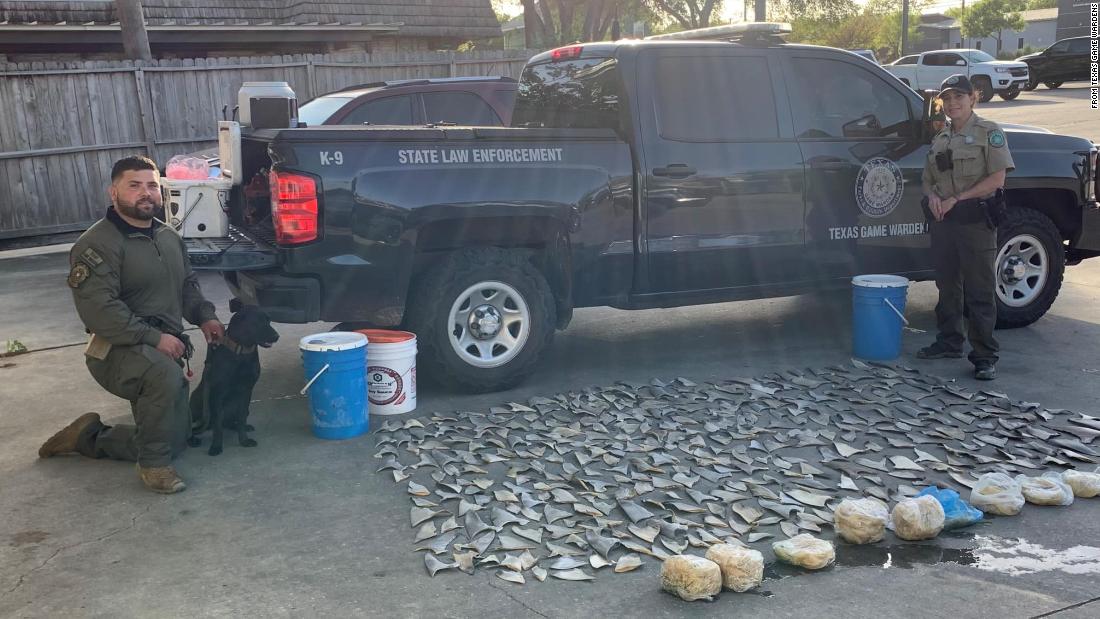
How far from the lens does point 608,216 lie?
6.61 m

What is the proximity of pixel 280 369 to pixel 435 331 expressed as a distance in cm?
159

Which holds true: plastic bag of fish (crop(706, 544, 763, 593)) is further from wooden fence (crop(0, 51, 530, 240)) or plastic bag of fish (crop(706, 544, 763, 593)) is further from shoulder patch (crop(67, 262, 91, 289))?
wooden fence (crop(0, 51, 530, 240))

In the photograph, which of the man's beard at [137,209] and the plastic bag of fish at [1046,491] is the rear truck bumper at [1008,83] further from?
the man's beard at [137,209]

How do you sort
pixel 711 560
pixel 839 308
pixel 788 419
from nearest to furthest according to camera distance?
pixel 711 560 → pixel 788 419 → pixel 839 308

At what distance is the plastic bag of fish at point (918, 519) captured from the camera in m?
4.32

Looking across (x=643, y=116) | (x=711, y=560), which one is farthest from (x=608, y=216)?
(x=711, y=560)

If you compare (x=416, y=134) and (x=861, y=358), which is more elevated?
(x=416, y=134)

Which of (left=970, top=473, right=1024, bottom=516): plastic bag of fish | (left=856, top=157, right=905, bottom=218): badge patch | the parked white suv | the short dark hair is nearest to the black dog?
the short dark hair

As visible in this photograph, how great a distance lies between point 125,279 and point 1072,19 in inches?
2544

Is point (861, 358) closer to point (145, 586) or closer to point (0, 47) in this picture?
point (145, 586)

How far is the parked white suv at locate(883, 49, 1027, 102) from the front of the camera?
33750mm

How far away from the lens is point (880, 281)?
7.17m

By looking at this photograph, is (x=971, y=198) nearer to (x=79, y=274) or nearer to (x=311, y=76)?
(x=79, y=274)

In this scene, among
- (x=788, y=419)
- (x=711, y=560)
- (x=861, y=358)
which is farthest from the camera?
(x=861, y=358)
